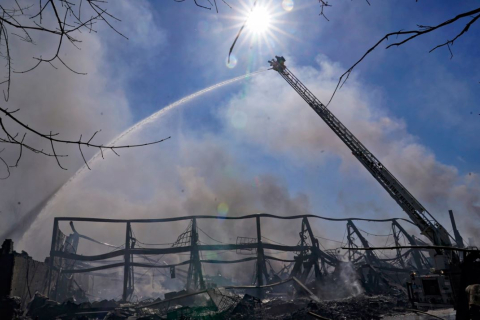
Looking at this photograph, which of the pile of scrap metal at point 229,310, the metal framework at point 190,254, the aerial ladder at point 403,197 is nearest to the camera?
the aerial ladder at point 403,197

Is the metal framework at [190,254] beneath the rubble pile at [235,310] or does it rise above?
above

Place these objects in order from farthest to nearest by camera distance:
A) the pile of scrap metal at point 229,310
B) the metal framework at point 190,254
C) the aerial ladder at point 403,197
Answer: the metal framework at point 190,254, the pile of scrap metal at point 229,310, the aerial ladder at point 403,197

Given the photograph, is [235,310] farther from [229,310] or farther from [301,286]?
[301,286]

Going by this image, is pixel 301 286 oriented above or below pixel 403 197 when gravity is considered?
below

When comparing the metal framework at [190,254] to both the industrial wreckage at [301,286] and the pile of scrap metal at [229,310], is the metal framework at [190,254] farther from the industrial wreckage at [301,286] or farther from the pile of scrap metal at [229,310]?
the pile of scrap metal at [229,310]

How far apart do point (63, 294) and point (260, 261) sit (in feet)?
46.7

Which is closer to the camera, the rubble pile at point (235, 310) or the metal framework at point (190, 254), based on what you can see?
the rubble pile at point (235, 310)

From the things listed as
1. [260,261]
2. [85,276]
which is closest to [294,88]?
[260,261]

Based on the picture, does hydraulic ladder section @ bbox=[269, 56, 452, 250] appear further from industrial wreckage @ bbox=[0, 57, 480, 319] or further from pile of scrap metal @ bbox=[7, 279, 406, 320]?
pile of scrap metal @ bbox=[7, 279, 406, 320]

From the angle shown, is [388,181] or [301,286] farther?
[301,286]

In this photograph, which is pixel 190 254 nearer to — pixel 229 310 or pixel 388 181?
pixel 229 310

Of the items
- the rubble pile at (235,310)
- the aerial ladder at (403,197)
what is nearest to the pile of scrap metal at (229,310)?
the rubble pile at (235,310)

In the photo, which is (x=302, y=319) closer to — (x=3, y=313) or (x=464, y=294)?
(x=464, y=294)

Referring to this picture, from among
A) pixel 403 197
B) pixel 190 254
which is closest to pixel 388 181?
pixel 403 197
